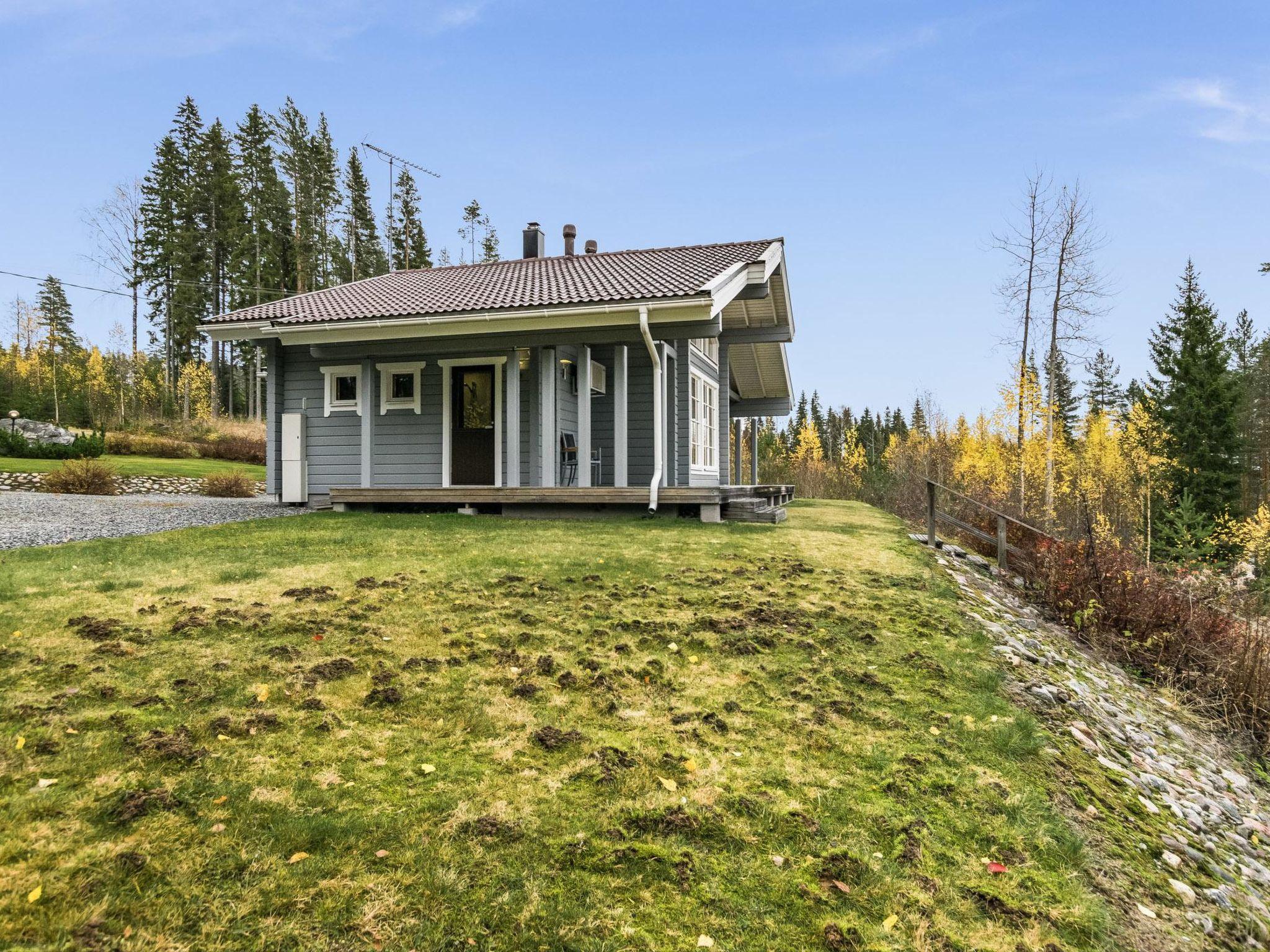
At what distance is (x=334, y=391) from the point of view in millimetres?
11492

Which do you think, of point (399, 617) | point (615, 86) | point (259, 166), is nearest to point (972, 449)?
point (615, 86)

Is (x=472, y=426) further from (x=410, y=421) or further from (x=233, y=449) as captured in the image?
(x=233, y=449)

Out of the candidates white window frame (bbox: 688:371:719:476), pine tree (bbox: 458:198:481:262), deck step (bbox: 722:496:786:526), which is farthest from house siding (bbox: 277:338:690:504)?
pine tree (bbox: 458:198:481:262)

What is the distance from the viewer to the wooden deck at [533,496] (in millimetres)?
9406

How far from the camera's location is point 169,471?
1695 cm

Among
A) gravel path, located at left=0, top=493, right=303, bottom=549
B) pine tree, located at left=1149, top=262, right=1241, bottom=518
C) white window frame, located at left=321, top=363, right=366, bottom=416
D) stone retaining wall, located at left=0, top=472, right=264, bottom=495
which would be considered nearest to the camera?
gravel path, located at left=0, top=493, right=303, bottom=549

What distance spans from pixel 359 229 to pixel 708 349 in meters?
31.4

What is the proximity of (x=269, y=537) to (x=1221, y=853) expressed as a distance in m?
8.13

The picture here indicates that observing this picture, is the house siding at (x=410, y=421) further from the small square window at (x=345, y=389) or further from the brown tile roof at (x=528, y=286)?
the brown tile roof at (x=528, y=286)

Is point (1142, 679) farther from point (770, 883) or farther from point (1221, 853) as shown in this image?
Result: point (770, 883)

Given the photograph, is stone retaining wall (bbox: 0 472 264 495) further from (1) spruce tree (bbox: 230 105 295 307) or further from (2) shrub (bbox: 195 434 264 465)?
(1) spruce tree (bbox: 230 105 295 307)

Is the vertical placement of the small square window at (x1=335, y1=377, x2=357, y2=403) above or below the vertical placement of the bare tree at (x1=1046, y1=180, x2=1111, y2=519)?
below

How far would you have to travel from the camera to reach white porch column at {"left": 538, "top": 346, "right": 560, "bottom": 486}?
10.1m

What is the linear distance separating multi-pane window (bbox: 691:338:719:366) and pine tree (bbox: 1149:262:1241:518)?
20.3m
